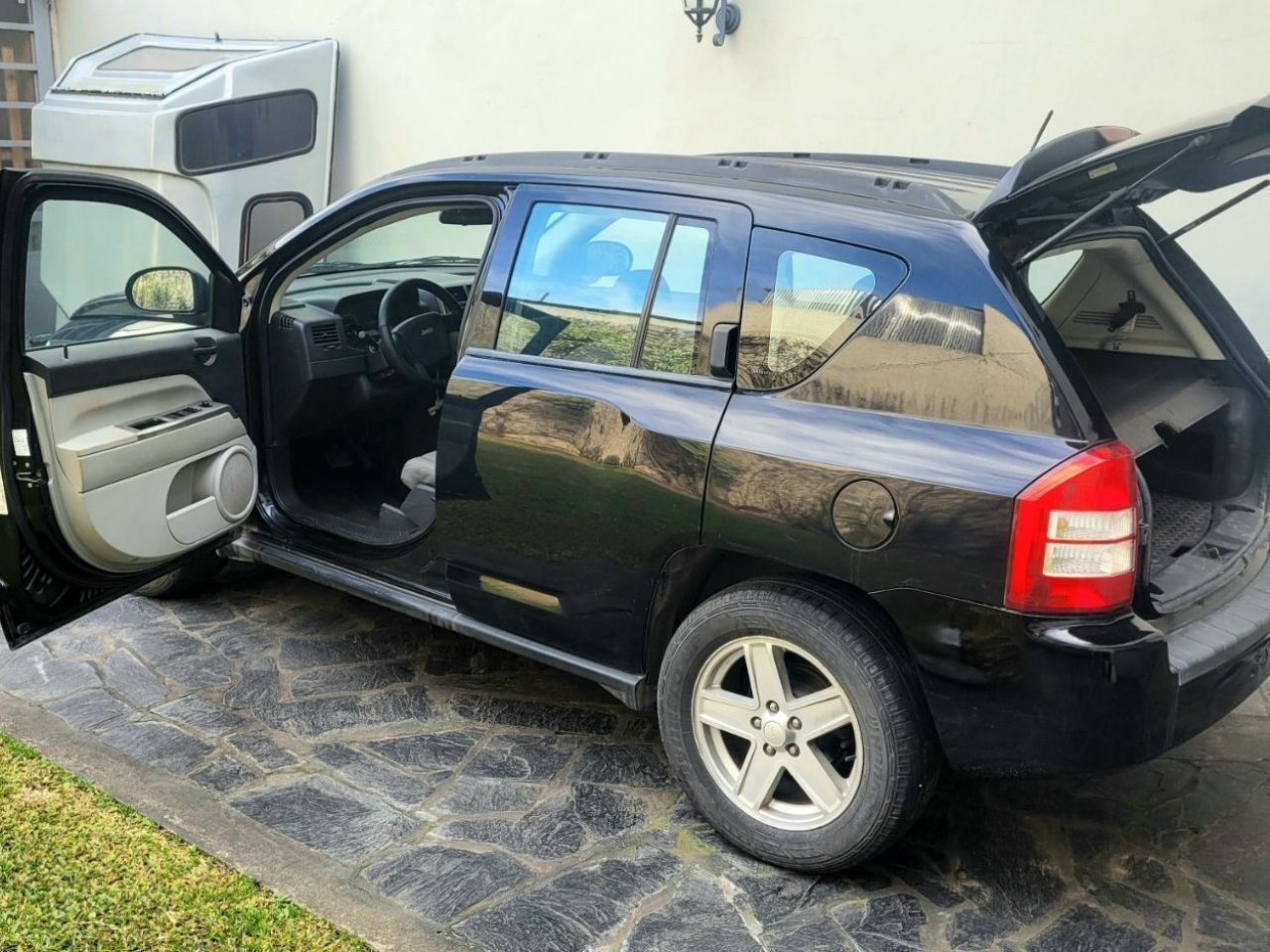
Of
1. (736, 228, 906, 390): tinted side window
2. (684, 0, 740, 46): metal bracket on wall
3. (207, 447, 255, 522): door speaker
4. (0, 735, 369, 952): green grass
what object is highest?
(684, 0, 740, 46): metal bracket on wall

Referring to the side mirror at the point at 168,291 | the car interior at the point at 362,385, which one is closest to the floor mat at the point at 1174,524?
the car interior at the point at 362,385

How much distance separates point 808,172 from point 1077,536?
48.9 inches

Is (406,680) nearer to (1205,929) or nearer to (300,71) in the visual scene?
(1205,929)

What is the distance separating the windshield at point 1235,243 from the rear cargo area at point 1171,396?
2.13 metres

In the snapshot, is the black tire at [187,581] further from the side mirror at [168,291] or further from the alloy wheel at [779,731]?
the alloy wheel at [779,731]

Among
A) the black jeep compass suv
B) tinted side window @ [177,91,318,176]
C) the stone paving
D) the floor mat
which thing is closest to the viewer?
the black jeep compass suv

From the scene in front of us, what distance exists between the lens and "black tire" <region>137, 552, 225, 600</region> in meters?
4.45

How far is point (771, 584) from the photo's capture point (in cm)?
287

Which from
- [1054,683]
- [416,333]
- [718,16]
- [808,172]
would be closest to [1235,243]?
[718,16]

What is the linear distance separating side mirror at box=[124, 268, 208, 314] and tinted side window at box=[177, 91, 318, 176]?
426 cm

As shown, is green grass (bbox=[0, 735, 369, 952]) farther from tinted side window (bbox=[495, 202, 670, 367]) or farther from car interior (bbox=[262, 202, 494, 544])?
tinted side window (bbox=[495, 202, 670, 367])

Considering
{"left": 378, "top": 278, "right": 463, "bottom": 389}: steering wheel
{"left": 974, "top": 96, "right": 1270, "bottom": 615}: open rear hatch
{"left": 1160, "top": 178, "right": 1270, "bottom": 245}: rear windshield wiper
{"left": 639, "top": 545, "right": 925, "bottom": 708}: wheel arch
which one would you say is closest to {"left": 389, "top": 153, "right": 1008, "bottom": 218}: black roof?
{"left": 974, "top": 96, "right": 1270, "bottom": 615}: open rear hatch

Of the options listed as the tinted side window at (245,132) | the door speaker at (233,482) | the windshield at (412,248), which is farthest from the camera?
the tinted side window at (245,132)

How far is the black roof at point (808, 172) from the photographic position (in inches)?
113
